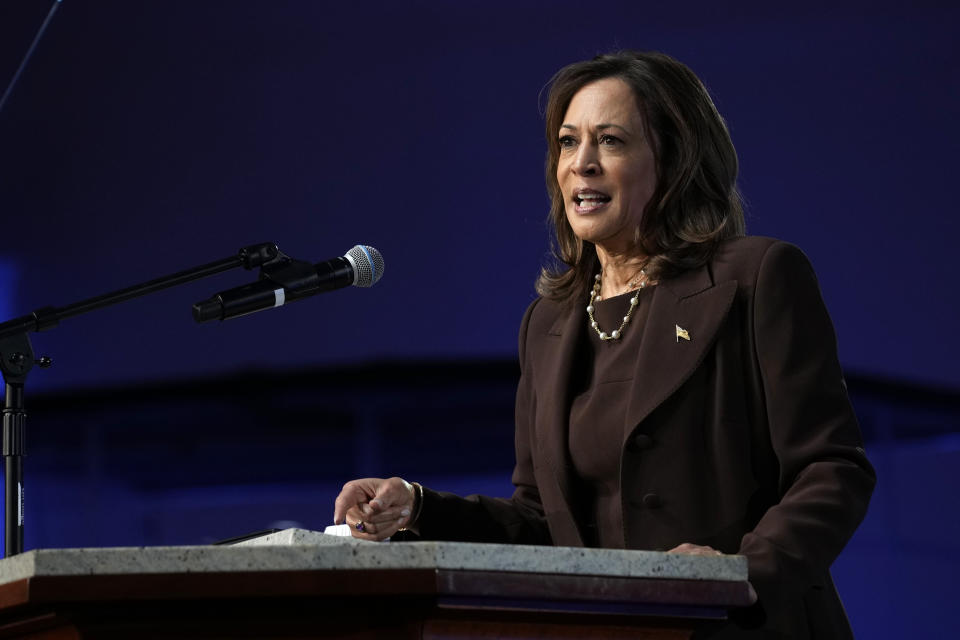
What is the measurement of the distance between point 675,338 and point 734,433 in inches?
4.7

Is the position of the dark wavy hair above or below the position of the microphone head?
above

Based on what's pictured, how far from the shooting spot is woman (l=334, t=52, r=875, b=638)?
123cm

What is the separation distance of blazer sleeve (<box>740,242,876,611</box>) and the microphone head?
48 cm

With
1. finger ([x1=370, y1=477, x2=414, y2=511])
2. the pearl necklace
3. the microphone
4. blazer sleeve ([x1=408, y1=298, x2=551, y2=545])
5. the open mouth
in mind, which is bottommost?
blazer sleeve ([x1=408, y1=298, x2=551, y2=545])

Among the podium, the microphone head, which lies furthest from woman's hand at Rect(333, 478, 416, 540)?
the podium

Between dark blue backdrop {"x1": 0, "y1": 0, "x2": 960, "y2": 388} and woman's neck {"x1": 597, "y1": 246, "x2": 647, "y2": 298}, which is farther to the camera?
dark blue backdrop {"x1": 0, "y1": 0, "x2": 960, "y2": 388}

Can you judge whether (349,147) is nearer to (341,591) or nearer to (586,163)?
(586,163)

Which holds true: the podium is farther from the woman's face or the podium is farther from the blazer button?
the woman's face

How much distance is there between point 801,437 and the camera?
1.25 meters

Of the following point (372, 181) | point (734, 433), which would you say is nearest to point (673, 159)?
point (734, 433)

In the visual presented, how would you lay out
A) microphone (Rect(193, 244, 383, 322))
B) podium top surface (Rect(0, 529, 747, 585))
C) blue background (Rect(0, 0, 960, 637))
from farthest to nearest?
blue background (Rect(0, 0, 960, 637)), microphone (Rect(193, 244, 383, 322)), podium top surface (Rect(0, 529, 747, 585))

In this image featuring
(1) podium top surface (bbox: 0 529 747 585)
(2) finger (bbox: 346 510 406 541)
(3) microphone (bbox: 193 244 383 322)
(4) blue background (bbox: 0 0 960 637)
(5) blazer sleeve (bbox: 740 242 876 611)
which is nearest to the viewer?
(1) podium top surface (bbox: 0 529 747 585)

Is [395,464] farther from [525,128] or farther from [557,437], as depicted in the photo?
[557,437]

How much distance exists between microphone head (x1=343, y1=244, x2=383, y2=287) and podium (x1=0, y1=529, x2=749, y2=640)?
79 centimetres
